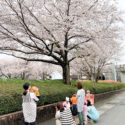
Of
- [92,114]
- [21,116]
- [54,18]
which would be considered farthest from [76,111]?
[54,18]

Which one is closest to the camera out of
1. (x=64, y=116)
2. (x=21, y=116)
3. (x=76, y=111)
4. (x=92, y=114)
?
(x=64, y=116)

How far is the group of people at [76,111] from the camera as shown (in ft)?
12.1

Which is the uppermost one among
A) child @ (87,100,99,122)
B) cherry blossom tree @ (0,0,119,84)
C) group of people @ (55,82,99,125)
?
cherry blossom tree @ (0,0,119,84)

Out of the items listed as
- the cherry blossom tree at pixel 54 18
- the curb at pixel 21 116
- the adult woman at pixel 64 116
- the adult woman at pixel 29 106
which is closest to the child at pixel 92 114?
the curb at pixel 21 116

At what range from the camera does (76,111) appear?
5.52 meters

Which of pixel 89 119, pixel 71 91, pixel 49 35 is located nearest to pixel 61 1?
pixel 49 35

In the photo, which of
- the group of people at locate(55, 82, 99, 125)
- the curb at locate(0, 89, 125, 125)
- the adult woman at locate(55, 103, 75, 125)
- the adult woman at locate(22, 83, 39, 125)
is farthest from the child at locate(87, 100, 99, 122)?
the adult woman at locate(22, 83, 39, 125)

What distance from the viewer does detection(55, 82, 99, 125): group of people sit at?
3.69 m

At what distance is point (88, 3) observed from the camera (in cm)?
783

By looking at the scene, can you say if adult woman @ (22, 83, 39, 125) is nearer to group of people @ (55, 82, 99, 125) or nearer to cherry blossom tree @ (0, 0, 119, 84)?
group of people @ (55, 82, 99, 125)

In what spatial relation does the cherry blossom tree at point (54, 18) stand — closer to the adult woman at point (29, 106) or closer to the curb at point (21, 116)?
the curb at point (21, 116)

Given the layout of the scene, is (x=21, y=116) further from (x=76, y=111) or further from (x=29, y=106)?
A: (x=76, y=111)

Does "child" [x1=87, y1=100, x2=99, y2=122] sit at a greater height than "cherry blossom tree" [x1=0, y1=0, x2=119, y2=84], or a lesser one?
lesser

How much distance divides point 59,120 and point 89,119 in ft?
10.0
